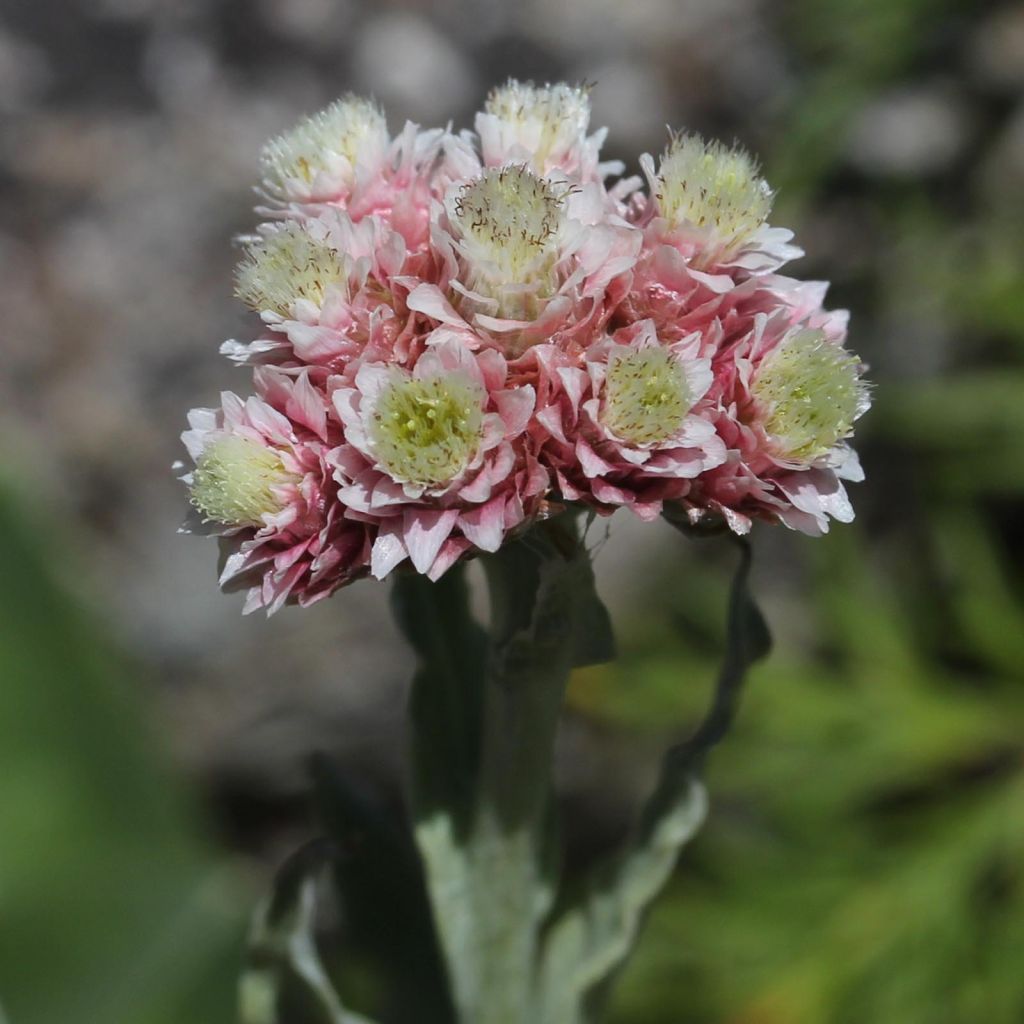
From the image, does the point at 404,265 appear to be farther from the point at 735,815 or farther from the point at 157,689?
the point at 735,815

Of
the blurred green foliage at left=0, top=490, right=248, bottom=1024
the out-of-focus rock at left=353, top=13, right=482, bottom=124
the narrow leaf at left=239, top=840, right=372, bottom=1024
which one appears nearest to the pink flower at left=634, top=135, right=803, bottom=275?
the narrow leaf at left=239, top=840, right=372, bottom=1024

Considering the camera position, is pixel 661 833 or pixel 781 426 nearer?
pixel 781 426

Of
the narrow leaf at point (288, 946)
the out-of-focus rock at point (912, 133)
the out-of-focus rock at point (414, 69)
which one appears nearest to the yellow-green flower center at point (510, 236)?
the narrow leaf at point (288, 946)

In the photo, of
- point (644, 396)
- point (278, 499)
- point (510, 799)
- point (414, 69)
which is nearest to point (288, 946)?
point (510, 799)

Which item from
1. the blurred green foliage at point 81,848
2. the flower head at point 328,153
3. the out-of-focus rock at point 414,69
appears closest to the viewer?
the flower head at point 328,153

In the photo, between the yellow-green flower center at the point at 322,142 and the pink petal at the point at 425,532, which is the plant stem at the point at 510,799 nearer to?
the pink petal at the point at 425,532

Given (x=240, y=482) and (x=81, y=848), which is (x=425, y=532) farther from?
(x=81, y=848)

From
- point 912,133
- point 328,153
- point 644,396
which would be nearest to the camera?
point 644,396
